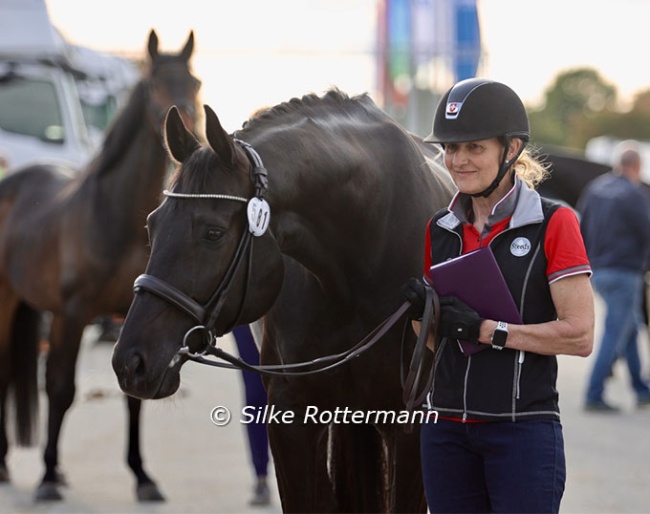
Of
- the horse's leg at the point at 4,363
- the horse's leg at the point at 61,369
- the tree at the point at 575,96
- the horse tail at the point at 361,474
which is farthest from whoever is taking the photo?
the tree at the point at 575,96

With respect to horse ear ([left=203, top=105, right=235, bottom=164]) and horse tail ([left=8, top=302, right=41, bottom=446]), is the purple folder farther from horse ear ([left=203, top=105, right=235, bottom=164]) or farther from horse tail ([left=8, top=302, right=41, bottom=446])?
horse tail ([left=8, top=302, right=41, bottom=446])

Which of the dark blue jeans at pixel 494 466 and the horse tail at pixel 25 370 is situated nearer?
the dark blue jeans at pixel 494 466

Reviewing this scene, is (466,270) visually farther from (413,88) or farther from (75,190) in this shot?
(413,88)

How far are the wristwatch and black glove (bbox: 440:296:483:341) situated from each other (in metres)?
0.05

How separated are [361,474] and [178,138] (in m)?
1.65

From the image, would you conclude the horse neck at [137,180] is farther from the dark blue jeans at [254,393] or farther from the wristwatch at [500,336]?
the wristwatch at [500,336]

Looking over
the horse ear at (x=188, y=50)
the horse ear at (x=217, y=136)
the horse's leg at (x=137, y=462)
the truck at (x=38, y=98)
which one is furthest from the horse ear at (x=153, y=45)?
the truck at (x=38, y=98)

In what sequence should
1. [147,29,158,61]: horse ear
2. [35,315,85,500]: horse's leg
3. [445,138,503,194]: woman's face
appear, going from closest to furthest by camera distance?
[445,138,503,194]: woman's face, [35,315,85,500]: horse's leg, [147,29,158,61]: horse ear

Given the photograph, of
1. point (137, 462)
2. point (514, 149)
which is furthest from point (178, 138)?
point (137, 462)

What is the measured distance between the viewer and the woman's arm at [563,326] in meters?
3.00

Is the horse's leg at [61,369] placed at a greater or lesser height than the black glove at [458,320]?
lesser

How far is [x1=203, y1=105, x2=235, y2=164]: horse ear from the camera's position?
129 inches

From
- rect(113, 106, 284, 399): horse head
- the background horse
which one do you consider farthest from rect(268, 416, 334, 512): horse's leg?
the background horse

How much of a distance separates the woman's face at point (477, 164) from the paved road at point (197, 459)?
2.30 m
